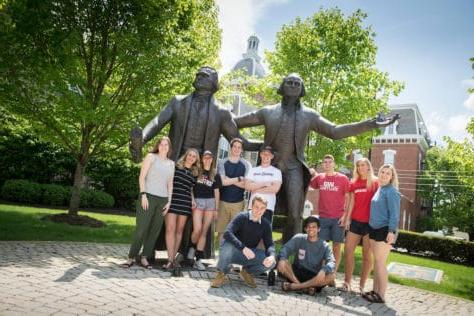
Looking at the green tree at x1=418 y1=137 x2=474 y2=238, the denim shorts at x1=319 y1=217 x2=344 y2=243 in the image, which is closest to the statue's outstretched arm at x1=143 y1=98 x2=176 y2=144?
the denim shorts at x1=319 y1=217 x2=344 y2=243

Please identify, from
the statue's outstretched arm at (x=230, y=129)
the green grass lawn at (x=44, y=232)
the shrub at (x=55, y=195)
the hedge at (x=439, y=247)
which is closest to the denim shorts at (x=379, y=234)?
the statue's outstretched arm at (x=230, y=129)

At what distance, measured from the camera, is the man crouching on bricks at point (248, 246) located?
16.2ft

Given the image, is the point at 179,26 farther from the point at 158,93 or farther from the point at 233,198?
the point at 233,198

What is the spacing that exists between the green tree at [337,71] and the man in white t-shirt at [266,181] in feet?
29.6

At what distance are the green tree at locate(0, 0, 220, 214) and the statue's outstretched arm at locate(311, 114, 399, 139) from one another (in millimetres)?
5291

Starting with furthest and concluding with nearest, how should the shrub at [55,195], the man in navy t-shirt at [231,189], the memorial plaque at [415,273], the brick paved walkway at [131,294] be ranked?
1. the shrub at [55,195]
2. the memorial plaque at [415,273]
3. the man in navy t-shirt at [231,189]
4. the brick paved walkway at [131,294]

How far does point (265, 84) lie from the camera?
1605 cm

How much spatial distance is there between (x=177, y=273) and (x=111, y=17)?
797 cm

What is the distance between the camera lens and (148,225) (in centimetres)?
533

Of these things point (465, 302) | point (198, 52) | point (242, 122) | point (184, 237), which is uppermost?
point (198, 52)

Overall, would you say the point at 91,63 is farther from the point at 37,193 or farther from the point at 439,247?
the point at 439,247

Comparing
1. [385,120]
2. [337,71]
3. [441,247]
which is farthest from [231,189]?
[441,247]

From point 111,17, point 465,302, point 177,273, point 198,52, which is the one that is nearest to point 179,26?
point 198,52

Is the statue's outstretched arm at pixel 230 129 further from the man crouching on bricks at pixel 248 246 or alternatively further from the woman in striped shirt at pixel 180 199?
the man crouching on bricks at pixel 248 246
